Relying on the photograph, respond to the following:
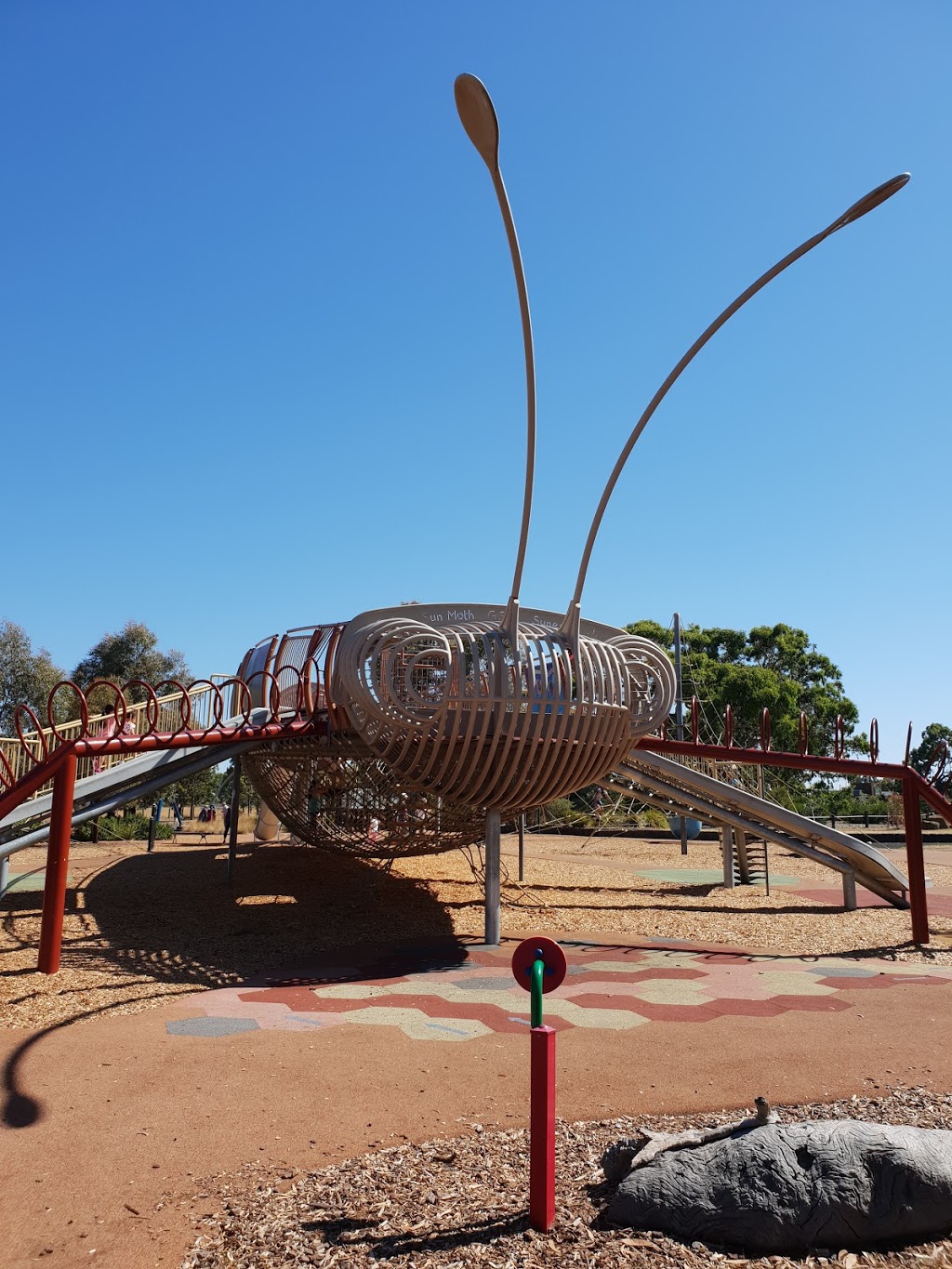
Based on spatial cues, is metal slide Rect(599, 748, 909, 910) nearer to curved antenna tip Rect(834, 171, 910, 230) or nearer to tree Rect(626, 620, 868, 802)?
curved antenna tip Rect(834, 171, 910, 230)

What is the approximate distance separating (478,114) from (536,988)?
7374mm

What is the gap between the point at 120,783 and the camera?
1259 cm

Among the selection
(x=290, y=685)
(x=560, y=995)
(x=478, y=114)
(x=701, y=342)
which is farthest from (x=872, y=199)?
(x=290, y=685)

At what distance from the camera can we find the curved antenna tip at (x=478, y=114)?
7875 mm

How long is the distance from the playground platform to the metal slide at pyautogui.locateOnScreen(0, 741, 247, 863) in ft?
11.3

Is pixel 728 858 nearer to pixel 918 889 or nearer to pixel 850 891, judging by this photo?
pixel 850 891

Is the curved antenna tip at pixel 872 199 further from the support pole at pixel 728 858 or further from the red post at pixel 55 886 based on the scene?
the support pole at pixel 728 858

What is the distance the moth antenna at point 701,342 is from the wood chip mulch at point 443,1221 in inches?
270

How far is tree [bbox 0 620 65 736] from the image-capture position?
3566 centimetres

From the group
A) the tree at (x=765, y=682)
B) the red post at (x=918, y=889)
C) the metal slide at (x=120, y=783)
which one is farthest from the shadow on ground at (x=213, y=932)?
the tree at (x=765, y=682)

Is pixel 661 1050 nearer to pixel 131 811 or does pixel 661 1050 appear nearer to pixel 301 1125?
pixel 301 1125

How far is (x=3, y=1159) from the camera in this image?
16.6 ft

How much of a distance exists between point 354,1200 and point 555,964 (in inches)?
62.0

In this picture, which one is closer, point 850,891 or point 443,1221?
point 443,1221
